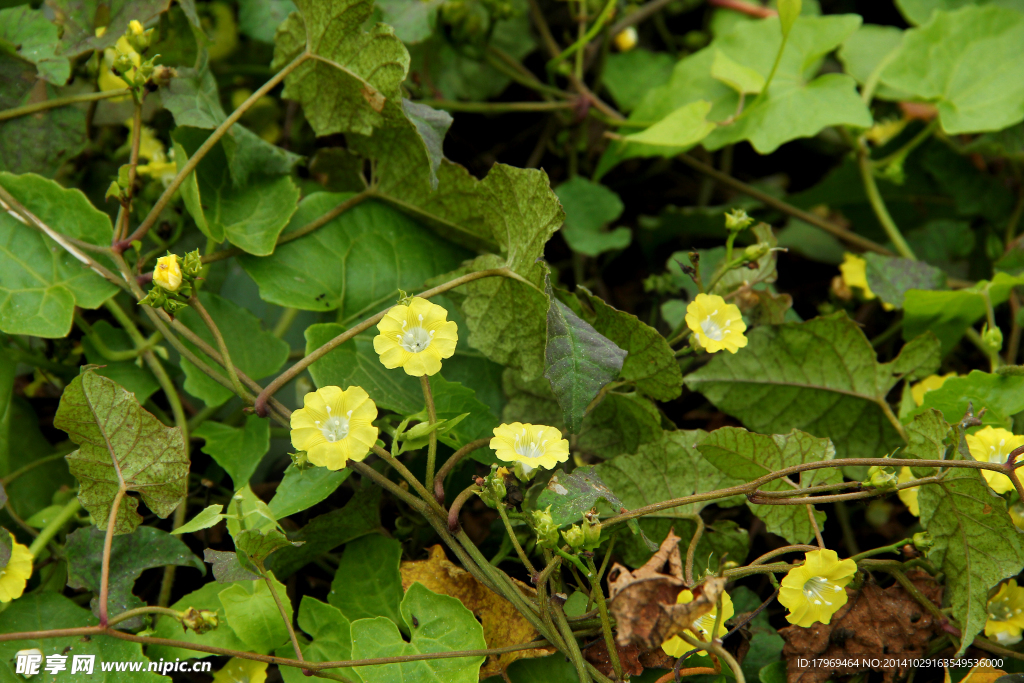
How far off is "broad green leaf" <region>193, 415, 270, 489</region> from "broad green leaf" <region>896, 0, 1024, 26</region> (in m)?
1.68

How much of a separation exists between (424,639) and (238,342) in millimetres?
556

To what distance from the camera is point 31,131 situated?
121 centimetres

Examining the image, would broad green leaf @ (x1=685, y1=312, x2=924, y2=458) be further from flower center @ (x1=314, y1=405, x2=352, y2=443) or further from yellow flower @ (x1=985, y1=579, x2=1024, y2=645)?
flower center @ (x1=314, y1=405, x2=352, y2=443)

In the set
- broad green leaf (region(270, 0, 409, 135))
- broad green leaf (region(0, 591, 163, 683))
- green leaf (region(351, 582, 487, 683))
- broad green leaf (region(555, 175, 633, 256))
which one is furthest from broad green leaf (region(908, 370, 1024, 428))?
broad green leaf (region(0, 591, 163, 683))

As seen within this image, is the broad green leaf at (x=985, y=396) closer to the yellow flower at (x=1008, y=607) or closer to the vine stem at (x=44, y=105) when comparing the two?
the yellow flower at (x=1008, y=607)

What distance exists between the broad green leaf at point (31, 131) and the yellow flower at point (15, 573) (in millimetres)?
653

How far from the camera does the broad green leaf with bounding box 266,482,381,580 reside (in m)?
1.05

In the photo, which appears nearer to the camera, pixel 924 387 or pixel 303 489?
pixel 303 489

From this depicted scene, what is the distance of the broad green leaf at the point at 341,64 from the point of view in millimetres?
1080

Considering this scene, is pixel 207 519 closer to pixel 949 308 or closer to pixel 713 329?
pixel 713 329

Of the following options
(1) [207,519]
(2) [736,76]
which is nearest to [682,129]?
(2) [736,76]

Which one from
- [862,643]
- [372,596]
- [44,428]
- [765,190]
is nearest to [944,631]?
[862,643]

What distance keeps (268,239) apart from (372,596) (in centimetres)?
59

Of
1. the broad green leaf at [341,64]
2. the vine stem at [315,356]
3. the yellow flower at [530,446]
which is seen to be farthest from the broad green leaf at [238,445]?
the broad green leaf at [341,64]
